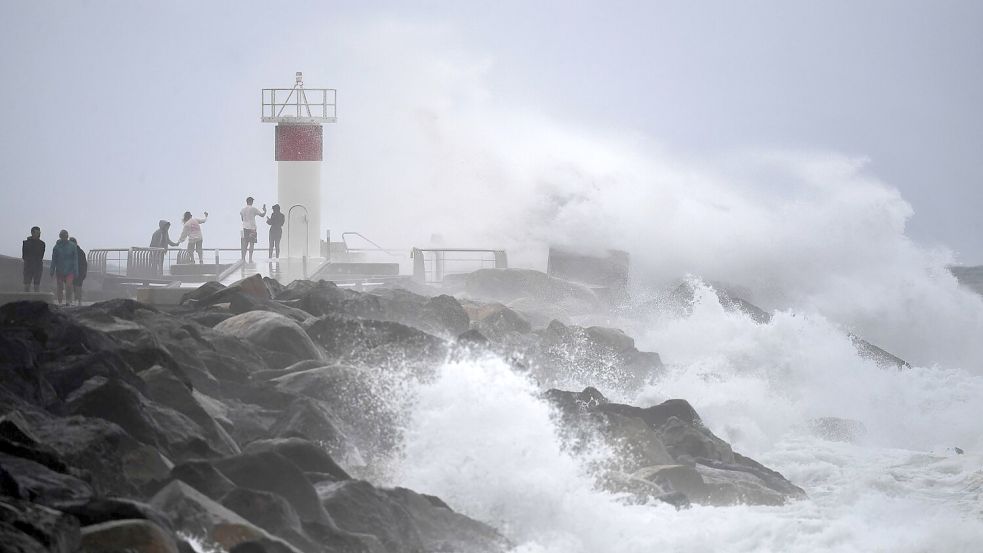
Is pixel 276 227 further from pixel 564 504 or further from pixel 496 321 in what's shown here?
pixel 564 504

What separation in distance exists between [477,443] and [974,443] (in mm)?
9555

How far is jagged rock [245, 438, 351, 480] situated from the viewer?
7.81 m

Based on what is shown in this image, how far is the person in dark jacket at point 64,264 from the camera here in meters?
15.5

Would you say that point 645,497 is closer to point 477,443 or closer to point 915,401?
point 477,443

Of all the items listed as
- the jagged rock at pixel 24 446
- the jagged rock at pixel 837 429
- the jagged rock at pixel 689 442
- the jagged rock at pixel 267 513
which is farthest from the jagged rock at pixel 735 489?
the jagged rock at pixel 24 446

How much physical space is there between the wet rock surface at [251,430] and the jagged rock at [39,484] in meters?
0.01

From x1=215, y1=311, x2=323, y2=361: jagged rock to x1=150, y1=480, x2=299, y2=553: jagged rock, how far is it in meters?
4.90

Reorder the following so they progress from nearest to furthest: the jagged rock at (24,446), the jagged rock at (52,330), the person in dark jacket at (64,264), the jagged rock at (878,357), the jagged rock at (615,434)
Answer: the jagged rock at (24,446), the jagged rock at (52,330), the jagged rock at (615,434), the person in dark jacket at (64,264), the jagged rock at (878,357)

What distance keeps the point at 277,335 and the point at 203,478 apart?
4.58m

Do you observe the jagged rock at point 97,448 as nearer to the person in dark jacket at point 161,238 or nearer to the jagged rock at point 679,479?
the jagged rock at point 679,479

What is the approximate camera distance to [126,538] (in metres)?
5.50

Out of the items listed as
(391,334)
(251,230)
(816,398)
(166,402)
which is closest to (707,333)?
(816,398)

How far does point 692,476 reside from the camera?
1023 cm

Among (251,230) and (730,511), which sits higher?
(251,230)
